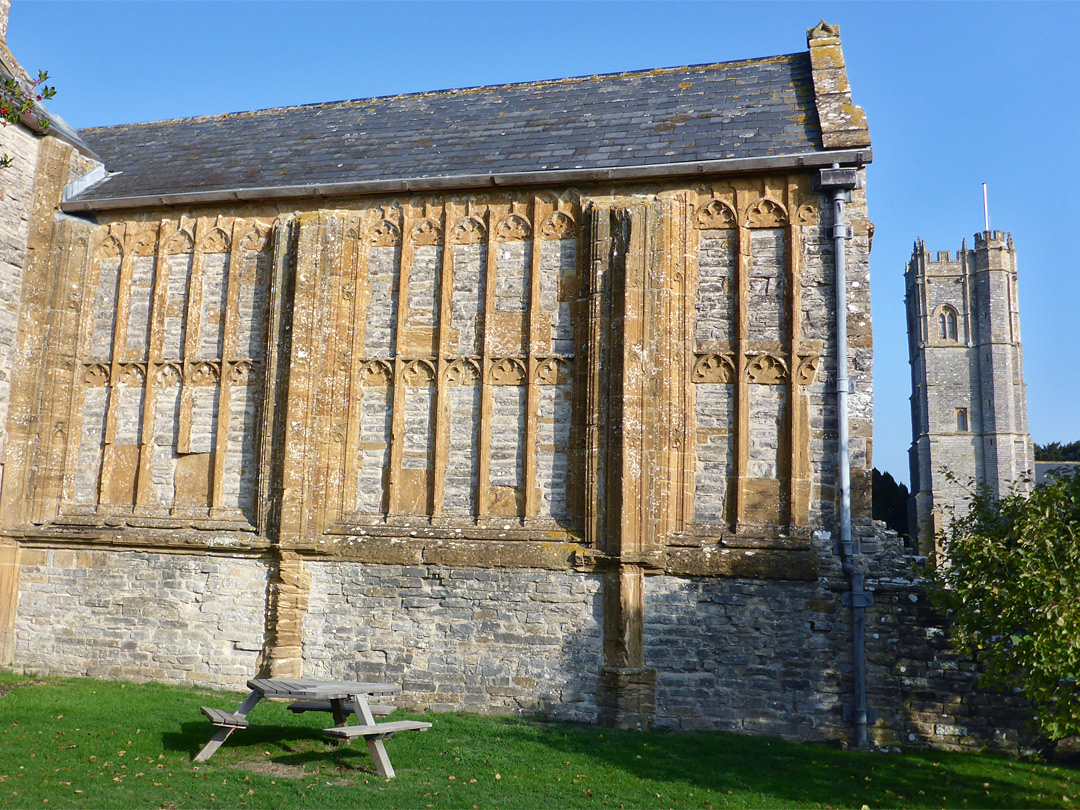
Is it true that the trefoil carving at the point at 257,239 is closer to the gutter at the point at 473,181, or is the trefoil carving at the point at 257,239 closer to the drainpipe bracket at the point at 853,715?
the gutter at the point at 473,181

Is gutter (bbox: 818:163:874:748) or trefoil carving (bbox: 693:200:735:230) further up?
trefoil carving (bbox: 693:200:735:230)

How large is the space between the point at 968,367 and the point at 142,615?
54103 millimetres

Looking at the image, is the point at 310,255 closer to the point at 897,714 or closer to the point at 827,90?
the point at 827,90

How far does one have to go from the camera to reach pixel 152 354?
1204 centimetres

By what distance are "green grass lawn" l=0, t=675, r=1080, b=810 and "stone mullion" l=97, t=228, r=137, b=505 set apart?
11.5 feet

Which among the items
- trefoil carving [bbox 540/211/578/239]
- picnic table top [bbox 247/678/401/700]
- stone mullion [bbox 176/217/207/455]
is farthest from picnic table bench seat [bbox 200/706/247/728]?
trefoil carving [bbox 540/211/578/239]

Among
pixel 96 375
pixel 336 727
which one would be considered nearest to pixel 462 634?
pixel 336 727

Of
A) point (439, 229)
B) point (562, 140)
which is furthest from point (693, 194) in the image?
point (439, 229)

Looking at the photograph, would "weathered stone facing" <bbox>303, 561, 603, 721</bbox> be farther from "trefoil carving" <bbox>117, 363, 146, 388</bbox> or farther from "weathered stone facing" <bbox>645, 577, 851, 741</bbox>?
"trefoil carving" <bbox>117, 363, 146, 388</bbox>

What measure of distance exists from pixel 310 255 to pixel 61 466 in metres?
4.69

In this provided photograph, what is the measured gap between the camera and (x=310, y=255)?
11.3m

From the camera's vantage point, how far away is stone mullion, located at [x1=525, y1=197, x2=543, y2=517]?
1042 cm

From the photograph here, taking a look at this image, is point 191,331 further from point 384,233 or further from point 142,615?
point 142,615

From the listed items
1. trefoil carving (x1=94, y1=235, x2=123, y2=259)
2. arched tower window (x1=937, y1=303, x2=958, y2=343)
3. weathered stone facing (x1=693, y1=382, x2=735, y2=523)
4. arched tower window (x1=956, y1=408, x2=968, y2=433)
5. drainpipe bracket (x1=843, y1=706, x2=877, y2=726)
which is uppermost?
Result: arched tower window (x1=937, y1=303, x2=958, y2=343)
